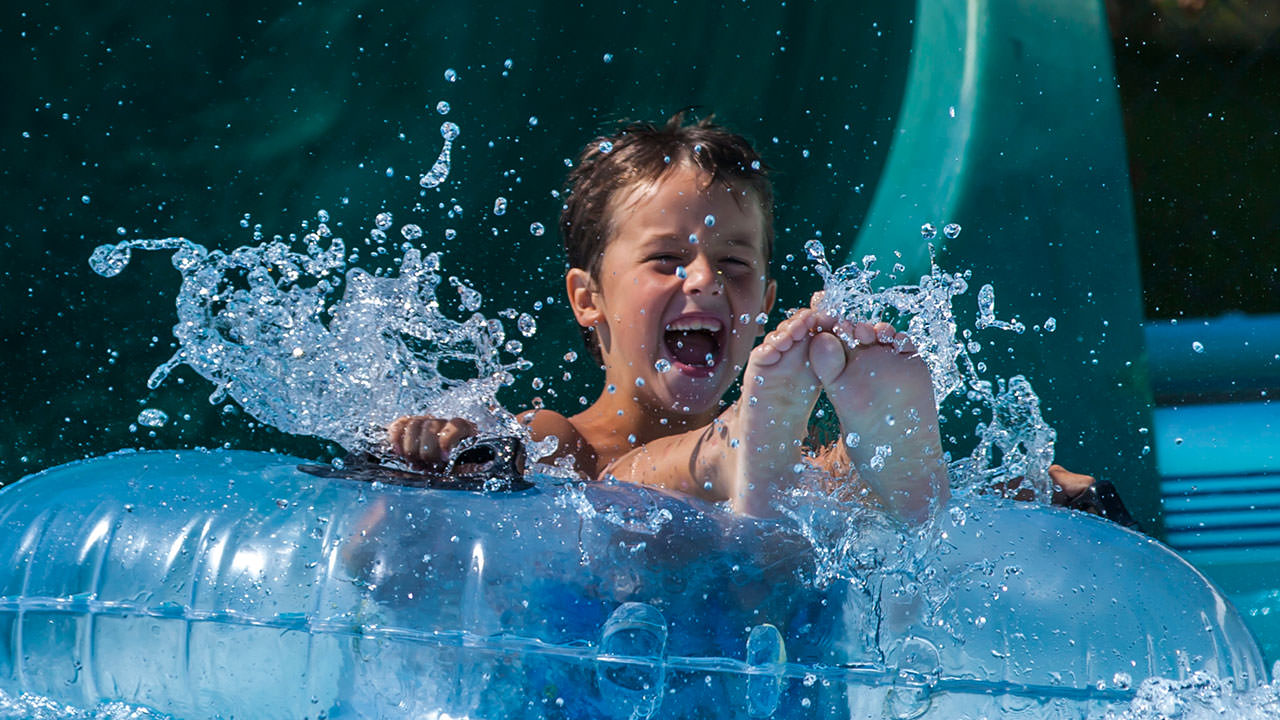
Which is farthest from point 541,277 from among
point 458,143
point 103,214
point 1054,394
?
point 1054,394

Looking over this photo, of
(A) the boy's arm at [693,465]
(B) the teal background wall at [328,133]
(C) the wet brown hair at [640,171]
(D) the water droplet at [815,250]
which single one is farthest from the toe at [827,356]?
(B) the teal background wall at [328,133]

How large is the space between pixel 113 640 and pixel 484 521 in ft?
1.38

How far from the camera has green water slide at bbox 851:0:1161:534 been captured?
8.64 feet

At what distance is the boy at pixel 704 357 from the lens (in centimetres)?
126

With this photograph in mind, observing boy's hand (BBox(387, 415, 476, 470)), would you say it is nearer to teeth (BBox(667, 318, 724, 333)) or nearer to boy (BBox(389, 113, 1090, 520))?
boy (BBox(389, 113, 1090, 520))

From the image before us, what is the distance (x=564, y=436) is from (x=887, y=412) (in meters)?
0.79

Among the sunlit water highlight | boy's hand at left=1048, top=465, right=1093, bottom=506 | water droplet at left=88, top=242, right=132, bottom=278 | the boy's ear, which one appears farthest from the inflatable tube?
water droplet at left=88, top=242, right=132, bottom=278

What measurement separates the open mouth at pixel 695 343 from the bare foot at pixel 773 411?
51 cm

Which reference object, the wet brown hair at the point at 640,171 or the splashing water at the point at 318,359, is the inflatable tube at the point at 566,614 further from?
the wet brown hair at the point at 640,171

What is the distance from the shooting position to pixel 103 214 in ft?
8.54

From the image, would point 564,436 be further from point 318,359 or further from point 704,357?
point 318,359

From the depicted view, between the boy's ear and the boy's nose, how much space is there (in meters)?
0.28

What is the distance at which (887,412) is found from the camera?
1262mm

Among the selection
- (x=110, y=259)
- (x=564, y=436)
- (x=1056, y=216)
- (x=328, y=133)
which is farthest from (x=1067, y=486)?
(x=110, y=259)
